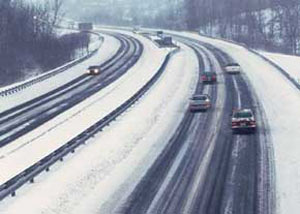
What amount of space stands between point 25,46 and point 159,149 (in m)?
94.0

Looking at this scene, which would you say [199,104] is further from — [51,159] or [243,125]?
[51,159]

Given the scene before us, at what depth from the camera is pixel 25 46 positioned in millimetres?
131500

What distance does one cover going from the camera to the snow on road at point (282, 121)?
31203 mm

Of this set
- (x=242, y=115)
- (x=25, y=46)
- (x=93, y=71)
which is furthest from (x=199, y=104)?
(x=25, y=46)

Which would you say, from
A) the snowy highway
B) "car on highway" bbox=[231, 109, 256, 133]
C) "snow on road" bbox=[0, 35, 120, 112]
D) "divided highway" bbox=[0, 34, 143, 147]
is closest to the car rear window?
"car on highway" bbox=[231, 109, 256, 133]

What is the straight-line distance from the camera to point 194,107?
179ft

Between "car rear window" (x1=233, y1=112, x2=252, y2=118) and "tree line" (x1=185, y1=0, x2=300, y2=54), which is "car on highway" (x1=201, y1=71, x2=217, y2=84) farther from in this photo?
"tree line" (x1=185, y1=0, x2=300, y2=54)

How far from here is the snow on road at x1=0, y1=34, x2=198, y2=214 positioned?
3133cm

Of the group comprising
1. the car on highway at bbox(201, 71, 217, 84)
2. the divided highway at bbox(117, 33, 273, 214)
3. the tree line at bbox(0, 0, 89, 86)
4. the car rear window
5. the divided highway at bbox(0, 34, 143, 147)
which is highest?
the tree line at bbox(0, 0, 89, 86)

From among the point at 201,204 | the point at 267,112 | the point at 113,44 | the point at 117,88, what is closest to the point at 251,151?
the point at 201,204

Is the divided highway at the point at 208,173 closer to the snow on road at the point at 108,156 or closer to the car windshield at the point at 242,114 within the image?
the snow on road at the point at 108,156

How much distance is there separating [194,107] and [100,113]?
343 inches

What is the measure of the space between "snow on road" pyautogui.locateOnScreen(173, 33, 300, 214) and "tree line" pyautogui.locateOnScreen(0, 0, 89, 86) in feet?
117

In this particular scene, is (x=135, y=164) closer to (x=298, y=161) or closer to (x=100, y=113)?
(x=298, y=161)
